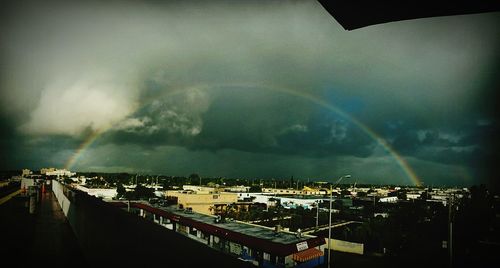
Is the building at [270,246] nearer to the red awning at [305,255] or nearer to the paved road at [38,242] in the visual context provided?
the red awning at [305,255]

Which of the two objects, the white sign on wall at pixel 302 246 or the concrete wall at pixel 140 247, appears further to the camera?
the white sign on wall at pixel 302 246

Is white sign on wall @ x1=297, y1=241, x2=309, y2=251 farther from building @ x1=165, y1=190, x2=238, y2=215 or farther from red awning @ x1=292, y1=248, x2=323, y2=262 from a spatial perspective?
building @ x1=165, y1=190, x2=238, y2=215

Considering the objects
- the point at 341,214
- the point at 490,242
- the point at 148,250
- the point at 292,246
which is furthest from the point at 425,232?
the point at 148,250

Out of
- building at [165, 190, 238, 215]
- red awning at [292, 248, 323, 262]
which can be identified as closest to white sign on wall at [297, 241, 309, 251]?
red awning at [292, 248, 323, 262]

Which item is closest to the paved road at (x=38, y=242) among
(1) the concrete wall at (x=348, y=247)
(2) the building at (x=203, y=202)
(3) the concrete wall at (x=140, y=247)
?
(3) the concrete wall at (x=140, y=247)

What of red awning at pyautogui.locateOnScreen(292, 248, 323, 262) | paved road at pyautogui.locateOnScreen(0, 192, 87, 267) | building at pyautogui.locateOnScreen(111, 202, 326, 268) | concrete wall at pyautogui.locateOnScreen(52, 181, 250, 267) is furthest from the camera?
red awning at pyautogui.locateOnScreen(292, 248, 323, 262)

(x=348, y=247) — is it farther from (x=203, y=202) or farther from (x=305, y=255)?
(x=203, y=202)

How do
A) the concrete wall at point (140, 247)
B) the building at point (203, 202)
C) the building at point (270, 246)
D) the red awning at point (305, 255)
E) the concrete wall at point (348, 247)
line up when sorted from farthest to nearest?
the building at point (203, 202), the concrete wall at point (348, 247), the red awning at point (305, 255), the building at point (270, 246), the concrete wall at point (140, 247)

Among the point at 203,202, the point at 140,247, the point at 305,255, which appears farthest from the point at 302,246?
the point at 203,202

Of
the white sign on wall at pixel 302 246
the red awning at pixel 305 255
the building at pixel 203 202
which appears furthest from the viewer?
the building at pixel 203 202
